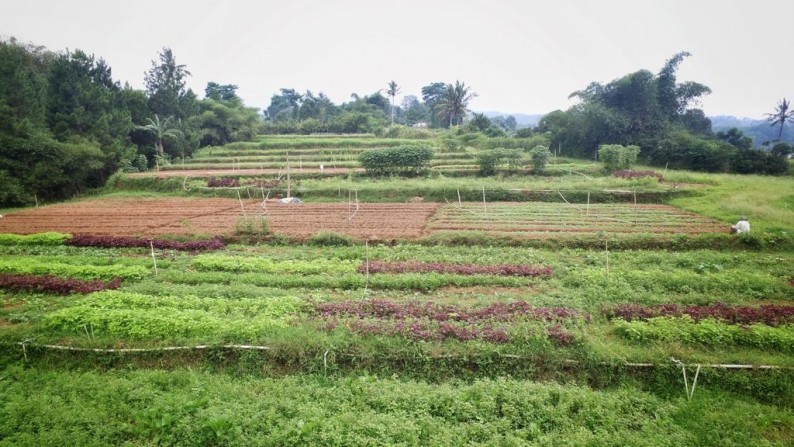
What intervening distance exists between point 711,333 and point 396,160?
27.6 m

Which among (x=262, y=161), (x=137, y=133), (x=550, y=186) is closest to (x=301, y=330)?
(x=550, y=186)

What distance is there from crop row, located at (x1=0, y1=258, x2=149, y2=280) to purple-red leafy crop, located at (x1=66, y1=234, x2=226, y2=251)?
3.28 metres

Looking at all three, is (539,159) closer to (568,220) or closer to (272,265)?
(568,220)

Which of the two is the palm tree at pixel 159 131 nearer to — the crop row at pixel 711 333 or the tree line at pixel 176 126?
the tree line at pixel 176 126

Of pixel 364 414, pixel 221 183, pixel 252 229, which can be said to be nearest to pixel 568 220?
pixel 252 229

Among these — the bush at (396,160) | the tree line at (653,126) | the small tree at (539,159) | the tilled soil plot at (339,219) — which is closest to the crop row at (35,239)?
the tilled soil plot at (339,219)

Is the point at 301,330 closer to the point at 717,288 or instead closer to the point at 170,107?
the point at 717,288

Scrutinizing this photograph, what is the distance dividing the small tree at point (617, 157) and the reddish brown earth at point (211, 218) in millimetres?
18376

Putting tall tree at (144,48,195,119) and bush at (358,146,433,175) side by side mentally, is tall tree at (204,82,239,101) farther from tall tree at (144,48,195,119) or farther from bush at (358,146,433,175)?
bush at (358,146,433,175)

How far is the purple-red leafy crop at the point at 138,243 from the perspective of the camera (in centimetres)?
1759

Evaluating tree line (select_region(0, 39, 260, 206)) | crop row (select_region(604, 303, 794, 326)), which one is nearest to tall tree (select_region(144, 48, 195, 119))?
tree line (select_region(0, 39, 260, 206))

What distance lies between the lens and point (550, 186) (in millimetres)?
28891

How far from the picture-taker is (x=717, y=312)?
34.2 ft

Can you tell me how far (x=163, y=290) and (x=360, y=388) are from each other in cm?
779
